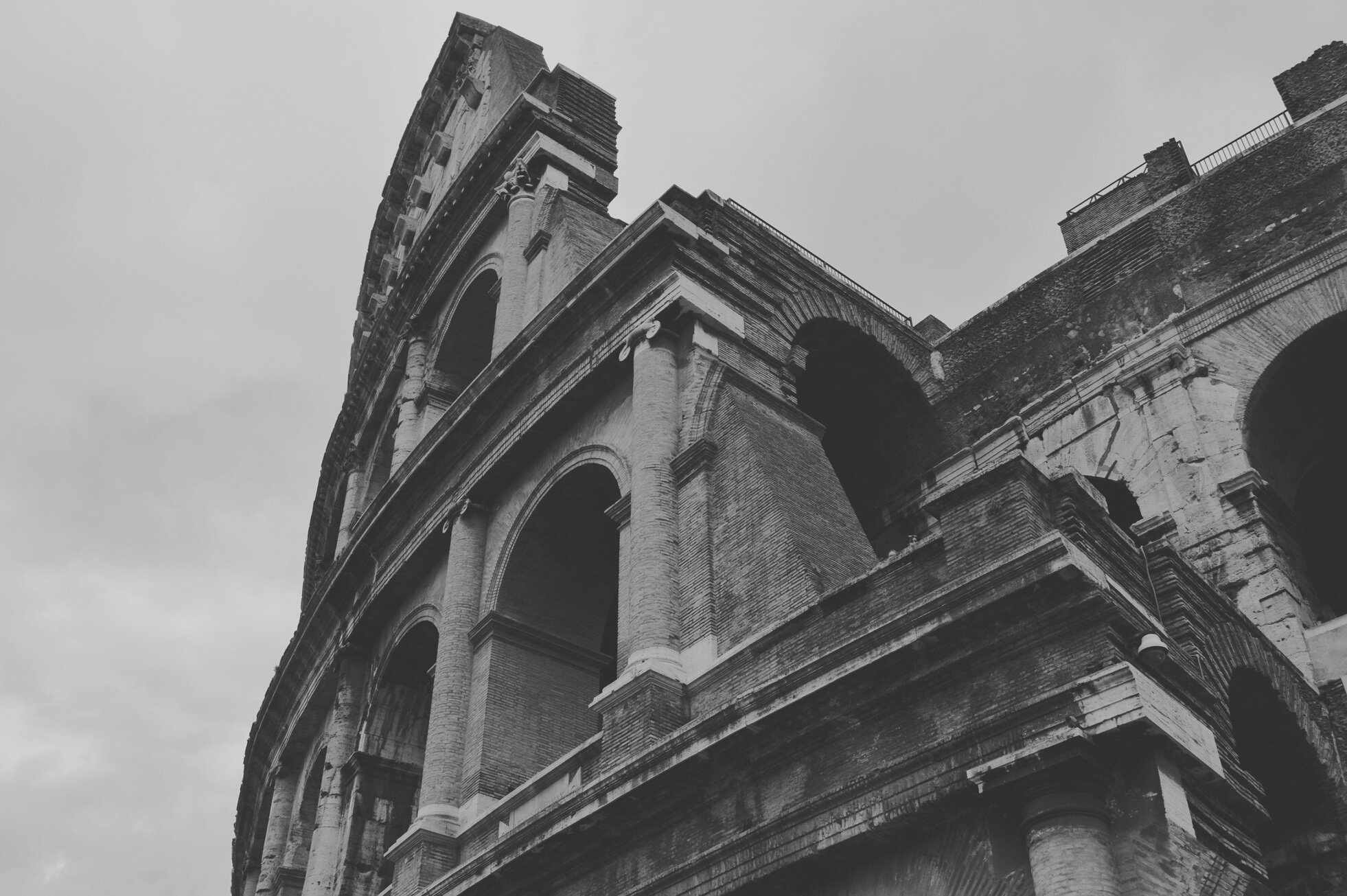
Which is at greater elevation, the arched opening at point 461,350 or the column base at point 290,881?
the arched opening at point 461,350

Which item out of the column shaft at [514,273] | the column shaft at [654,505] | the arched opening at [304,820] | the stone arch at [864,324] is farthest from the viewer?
the arched opening at [304,820]

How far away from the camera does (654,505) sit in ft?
35.2

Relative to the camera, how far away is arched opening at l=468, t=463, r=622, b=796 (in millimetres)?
12094

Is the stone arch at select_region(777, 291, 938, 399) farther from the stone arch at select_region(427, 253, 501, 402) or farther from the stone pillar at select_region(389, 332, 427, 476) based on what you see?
the stone pillar at select_region(389, 332, 427, 476)

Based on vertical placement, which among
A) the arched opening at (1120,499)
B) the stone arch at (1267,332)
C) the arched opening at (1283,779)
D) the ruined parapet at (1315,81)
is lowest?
the arched opening at (1283,779)

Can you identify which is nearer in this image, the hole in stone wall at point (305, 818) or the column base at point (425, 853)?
the column base at point (425, 853)

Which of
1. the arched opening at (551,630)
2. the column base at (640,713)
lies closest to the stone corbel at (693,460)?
the arched opening at (551,630)

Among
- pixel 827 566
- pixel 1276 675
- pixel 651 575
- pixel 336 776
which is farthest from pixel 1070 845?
pixel 336 776

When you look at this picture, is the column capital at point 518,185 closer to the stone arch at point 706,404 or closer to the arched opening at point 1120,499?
the stone arch at point 706,404

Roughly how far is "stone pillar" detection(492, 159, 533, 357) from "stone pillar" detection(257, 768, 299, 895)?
23.5 feet

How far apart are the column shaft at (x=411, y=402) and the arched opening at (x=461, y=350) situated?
0.19m

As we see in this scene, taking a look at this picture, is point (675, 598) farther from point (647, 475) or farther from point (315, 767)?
point (315, 767)

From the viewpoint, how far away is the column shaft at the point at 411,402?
62.0 feet

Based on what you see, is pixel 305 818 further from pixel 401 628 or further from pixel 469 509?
pixel 469 509
